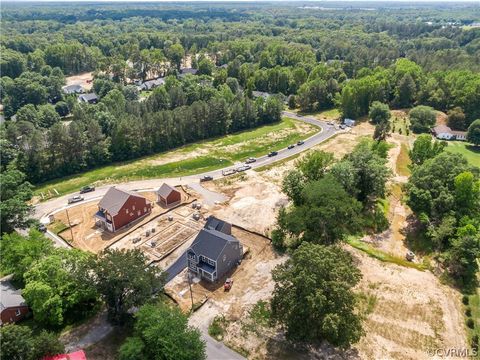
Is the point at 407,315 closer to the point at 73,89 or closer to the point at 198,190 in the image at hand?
the point at 198,190

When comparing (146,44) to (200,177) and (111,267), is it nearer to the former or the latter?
(200,177)

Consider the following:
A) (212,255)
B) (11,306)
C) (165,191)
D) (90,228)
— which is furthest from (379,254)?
(11,306)

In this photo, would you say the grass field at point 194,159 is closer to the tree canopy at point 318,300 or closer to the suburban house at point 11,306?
the suburban house at point 11,306

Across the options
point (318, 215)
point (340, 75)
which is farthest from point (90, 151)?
point (340, 75)

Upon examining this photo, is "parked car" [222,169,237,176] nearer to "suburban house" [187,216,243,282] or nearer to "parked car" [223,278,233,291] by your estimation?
"suburban house" [187,216,243,282]

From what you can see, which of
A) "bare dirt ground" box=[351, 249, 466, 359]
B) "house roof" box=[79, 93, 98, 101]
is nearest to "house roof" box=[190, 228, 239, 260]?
"bare dirt ground" box=[351, 249, 466, 359]
